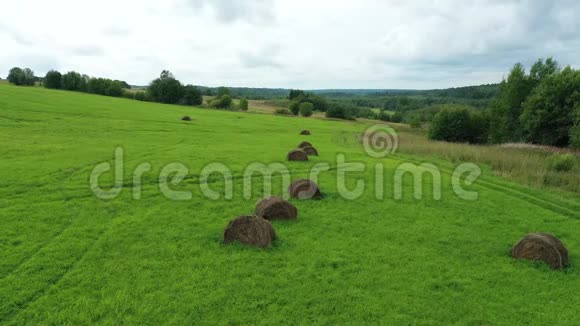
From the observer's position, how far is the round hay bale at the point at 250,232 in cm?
1048

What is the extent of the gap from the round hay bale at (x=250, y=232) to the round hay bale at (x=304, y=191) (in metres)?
A: 4.78

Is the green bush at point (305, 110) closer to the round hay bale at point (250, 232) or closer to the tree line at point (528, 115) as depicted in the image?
the tree line at point (528, 115)

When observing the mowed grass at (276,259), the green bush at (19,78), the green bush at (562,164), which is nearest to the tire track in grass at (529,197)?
the mowed grass at (276,259)

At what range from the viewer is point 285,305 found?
7980 mm

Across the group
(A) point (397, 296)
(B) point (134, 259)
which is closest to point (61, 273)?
(B) point (134, 259)

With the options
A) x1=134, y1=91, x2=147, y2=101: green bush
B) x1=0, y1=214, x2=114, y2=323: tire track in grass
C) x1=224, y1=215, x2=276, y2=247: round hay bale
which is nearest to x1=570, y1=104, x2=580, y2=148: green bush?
x1=224, y1=215, x2=276, y2=247: round hay bale

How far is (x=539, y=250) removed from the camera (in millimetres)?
10273

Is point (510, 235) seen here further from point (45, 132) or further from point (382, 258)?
point (45, 132)

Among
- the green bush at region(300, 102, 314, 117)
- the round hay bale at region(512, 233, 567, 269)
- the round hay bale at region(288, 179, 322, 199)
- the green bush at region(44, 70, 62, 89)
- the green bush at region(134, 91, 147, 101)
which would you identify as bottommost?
the round hay bale at region(512, 233, 567, 269)

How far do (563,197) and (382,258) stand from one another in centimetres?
1231

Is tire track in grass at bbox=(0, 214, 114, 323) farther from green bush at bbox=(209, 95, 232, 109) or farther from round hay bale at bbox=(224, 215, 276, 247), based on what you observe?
green bush at bbox=(209, 95, 232, 109)

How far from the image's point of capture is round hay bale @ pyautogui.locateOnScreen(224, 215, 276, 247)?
10477 millimetres

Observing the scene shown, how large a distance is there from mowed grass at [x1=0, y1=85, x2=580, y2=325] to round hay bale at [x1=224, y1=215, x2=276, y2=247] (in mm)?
276

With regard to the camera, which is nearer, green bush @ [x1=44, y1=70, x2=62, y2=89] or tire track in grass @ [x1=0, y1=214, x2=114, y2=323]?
tire track in grass @ [x1=0, y1=214, x2=114, y2=323]
